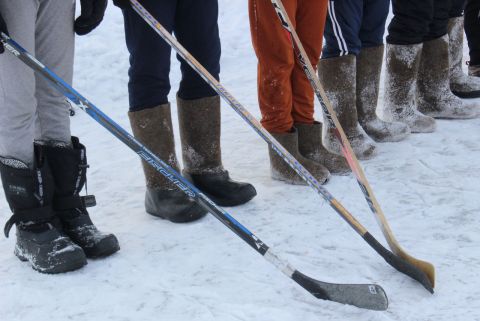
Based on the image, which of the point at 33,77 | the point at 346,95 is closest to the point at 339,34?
the point at 346,95

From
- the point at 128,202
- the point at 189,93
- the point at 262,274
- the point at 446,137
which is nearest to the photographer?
the point at 262,274

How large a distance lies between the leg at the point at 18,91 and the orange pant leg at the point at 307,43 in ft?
4.57

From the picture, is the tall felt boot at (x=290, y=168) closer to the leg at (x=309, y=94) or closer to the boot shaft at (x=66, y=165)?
the leg at (x=309, y=94)

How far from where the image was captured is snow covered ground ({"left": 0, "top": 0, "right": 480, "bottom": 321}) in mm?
2178

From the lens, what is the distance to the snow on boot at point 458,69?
4406 millimetres

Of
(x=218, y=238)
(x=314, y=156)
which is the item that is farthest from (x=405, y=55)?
(x=218, y=238)

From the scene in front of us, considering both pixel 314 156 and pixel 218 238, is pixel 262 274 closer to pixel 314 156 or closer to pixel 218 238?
pixel 218 238

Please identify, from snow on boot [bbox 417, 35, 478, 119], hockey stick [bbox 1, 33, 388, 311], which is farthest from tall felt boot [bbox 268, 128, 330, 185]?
snow on boot [bbox 417, 35, 478, 119]

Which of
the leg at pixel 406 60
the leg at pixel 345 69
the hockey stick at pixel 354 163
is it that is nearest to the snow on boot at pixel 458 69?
the leg at pixel 406 60

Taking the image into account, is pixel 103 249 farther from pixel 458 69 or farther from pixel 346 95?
pixel 458 69

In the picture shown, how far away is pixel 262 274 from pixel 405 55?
A: 6.69ft

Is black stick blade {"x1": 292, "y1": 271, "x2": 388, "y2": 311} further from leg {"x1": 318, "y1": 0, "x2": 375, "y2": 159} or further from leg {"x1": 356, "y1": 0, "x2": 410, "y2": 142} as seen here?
leg {"x1": 356, "y1": 0, "x2": 410, "y2": 142}

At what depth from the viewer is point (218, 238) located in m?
2.71

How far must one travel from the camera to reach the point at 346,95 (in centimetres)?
353
